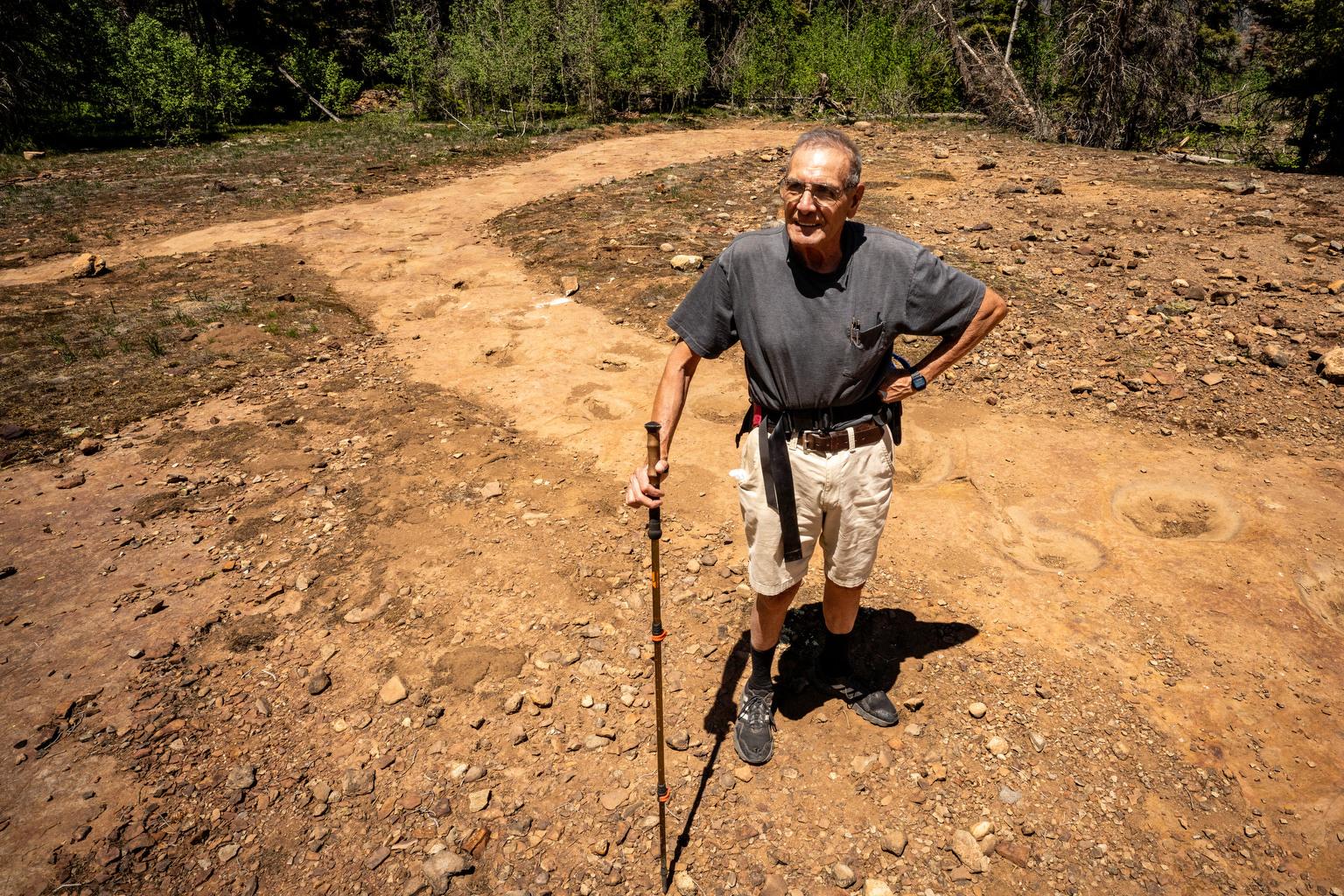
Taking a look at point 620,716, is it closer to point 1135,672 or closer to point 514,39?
point 1135,672

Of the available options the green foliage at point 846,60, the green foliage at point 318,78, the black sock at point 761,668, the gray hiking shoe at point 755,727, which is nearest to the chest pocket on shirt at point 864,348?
the black sock at point 761,668

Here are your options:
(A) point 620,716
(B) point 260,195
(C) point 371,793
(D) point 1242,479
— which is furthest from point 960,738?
(B) point 260,195

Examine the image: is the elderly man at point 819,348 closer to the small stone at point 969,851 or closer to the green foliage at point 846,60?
the small stone at point 969,851

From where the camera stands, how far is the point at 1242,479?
14.4 feet

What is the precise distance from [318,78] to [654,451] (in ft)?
79.1

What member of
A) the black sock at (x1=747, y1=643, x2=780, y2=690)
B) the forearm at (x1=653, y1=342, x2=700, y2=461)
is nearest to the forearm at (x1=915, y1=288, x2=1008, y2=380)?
the forearm at (x1=653, y1=342, x2=700, y2=461)

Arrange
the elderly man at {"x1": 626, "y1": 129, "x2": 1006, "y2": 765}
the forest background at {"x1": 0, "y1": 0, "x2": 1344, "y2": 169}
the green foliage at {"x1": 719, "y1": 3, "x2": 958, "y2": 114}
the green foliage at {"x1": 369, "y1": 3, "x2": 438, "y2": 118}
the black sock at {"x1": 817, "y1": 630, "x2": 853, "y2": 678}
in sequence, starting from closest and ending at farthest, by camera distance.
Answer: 1. the elderly man at {"x1": 626, "y1": 129, "x2": 1006, "y2": 765}
2. the black sock at {"x1": 817, "y1": 630, "x2": 853, "y2": 678}
3. the forest background at {"x1": 0, "y1": 0, "x2": 1344, "y2": 169}
4. the green foliage at {"x1": 719, "y1": 3, "x2": 958, "y2": 114}
5. the green foliage at {"x1": 369, "y1": 3, "x2": 438, "y2": 118}

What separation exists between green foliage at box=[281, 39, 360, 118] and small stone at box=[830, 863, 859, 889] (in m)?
24.1

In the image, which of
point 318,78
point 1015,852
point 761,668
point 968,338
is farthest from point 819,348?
point 318,78

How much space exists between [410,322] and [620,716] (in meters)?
5.23

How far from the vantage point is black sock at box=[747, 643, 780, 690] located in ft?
9.67

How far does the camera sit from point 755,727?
117 inches

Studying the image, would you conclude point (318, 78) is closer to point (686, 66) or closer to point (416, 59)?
point (416, 59)

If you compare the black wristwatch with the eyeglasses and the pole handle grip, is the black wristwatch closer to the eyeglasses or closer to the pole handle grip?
the eyeglasses
